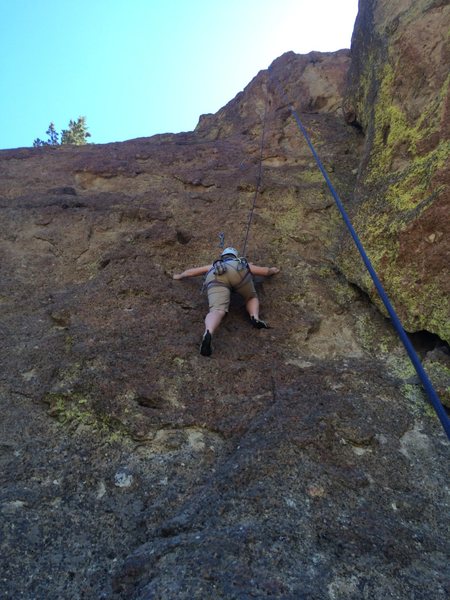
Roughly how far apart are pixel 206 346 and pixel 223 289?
2.82ft

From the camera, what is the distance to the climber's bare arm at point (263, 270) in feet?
18.0

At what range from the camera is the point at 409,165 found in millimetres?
5363

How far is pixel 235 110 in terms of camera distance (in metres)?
11.2

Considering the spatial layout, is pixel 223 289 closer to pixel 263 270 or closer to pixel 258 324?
pixel 258 324

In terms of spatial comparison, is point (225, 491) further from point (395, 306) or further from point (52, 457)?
point (395, 306)

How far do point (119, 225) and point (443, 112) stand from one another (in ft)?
14.5

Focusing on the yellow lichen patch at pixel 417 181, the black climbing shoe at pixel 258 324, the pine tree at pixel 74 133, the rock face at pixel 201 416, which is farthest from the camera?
the pine tree at pixel 74 133

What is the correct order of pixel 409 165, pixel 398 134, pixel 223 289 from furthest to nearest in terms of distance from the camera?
pixel 398 134 < pixel 409 165 < pixel 223 289

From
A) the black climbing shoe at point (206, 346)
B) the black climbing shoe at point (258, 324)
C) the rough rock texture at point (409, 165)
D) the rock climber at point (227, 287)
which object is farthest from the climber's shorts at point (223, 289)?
the rough rock texture at point (409, 165)

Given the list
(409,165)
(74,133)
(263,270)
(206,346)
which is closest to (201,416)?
(206,346)

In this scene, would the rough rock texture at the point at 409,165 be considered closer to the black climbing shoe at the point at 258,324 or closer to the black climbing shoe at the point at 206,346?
the black climbing shoe at the point at 258,324

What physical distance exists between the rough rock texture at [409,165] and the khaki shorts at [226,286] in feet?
4.20

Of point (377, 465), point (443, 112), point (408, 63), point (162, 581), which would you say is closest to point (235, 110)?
point (408, 63)

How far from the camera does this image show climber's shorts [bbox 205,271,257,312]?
4985 millimetres
